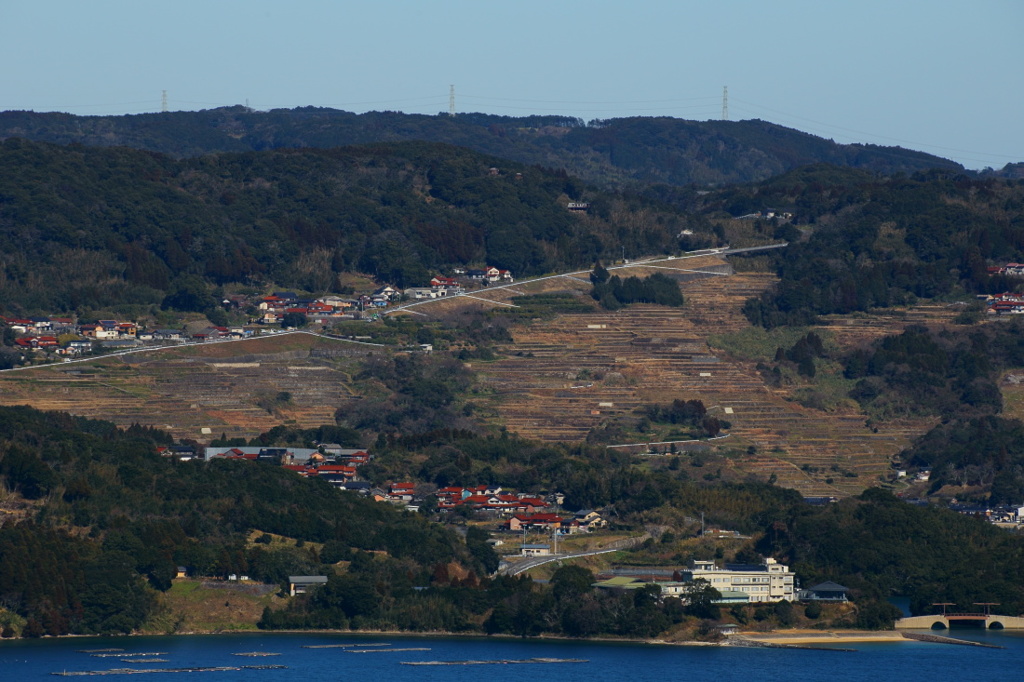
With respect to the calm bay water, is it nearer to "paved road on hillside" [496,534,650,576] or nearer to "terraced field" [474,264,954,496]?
"paved road on hillside" [496,534,650,576]

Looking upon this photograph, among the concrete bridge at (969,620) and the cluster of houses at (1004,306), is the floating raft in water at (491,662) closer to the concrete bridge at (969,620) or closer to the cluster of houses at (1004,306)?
the concrete bridge at (969,620)

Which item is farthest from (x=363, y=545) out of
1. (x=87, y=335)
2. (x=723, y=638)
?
(x=87, y=335)

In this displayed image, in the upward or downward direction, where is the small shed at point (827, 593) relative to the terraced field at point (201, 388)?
downward

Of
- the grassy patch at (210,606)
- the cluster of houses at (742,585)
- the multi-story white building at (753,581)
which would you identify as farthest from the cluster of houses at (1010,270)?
the grassy patch at (210,606)

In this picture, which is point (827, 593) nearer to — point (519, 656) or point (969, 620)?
point (969, 620)

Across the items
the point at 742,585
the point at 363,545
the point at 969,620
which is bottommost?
the point at 969,620

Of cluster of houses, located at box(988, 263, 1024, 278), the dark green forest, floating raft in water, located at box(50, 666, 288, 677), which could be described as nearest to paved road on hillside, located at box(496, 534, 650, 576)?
the dark green forest

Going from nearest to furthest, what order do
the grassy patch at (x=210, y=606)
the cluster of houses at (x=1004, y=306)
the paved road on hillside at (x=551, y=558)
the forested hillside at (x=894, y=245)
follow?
1. the grassy patch at (x=210, y=606)
2. the paved road on hillside at (x=551, y=558)
3. the cluster of houses at (x=1004, y=306)
4. the forested hillside at (x=894, y=245)

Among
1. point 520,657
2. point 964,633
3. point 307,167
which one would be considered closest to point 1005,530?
point 964,633
